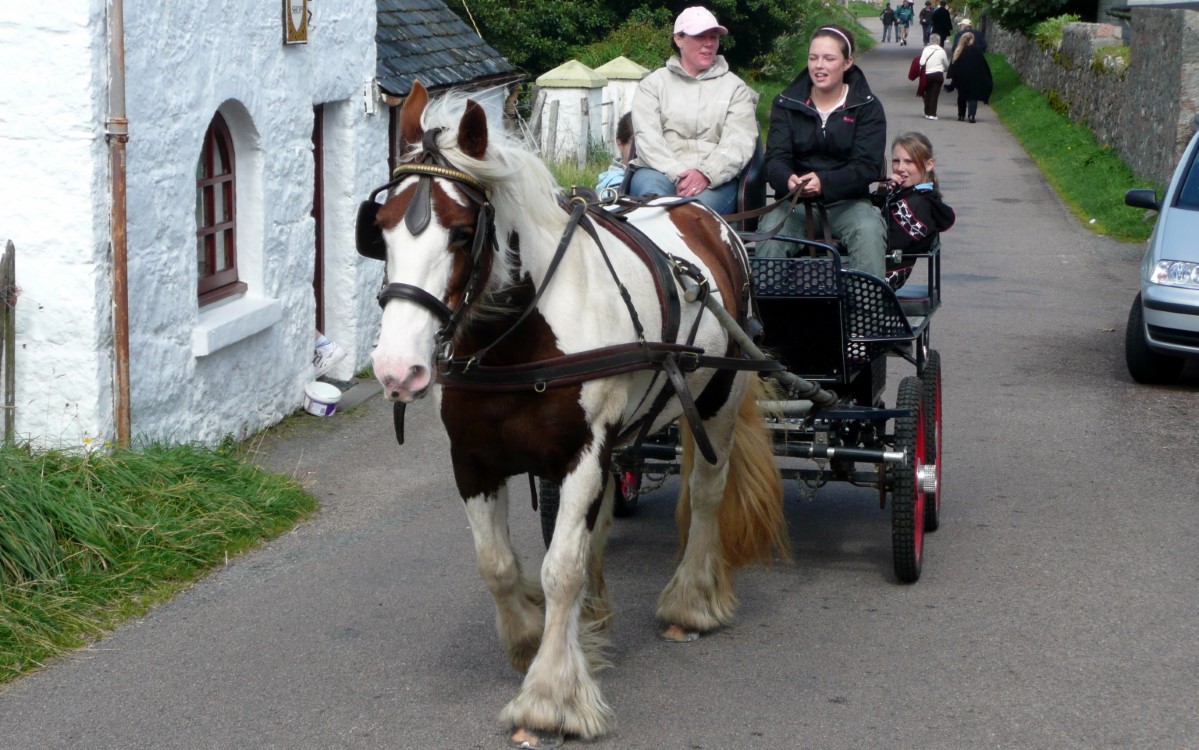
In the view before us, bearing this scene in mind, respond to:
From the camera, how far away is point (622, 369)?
4.52 m

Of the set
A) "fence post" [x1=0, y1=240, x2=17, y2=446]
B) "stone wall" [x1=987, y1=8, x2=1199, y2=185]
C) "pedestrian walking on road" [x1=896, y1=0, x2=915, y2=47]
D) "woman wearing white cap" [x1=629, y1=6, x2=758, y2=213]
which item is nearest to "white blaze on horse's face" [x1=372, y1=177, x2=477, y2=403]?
"woman wearing white cap" [x1=629, y1=6, x2=758, y2=213]

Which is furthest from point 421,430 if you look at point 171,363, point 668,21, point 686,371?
point 668,21

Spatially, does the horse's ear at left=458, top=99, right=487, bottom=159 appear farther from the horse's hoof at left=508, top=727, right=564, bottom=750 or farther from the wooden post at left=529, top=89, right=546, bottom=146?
the wooden post at left=529, top=89, right=546, bottom=146

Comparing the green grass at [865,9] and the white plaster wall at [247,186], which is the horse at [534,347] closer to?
the white plaster wall at [247,186]

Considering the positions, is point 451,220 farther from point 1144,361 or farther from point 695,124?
point 1144,361

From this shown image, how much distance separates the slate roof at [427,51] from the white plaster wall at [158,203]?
1.84 m

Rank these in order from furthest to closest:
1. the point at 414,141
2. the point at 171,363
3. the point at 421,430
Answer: the point at 421,430 < the point at 171,363 < the point at 414,141

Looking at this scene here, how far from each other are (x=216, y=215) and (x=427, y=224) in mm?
5254

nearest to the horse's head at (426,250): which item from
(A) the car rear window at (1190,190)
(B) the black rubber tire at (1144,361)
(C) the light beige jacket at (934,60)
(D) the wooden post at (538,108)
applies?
(B) the black rubber tire at (1144,361)

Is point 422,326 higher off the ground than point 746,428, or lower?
higher

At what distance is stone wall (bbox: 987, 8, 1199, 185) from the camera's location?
17.7 meters

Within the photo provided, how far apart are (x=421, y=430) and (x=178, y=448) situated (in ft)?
7.27

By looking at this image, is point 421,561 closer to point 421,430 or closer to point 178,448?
point 178,448

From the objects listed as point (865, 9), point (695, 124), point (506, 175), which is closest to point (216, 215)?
point (695, 124)
